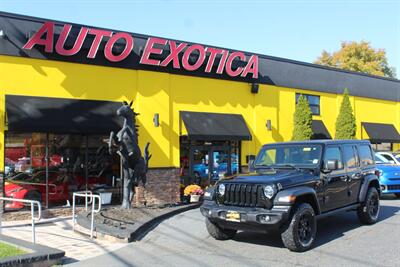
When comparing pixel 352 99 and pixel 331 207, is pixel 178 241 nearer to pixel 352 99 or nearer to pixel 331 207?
pixel 331 207

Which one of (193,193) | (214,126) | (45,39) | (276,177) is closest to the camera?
(276,177)

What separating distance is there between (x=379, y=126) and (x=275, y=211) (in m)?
18.5

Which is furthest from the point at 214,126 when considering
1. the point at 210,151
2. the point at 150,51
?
the point at 150,51

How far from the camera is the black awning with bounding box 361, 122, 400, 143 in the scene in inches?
918

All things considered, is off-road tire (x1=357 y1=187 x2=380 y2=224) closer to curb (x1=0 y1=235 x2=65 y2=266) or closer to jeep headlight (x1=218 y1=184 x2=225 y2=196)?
jeep headlight (x1=218 y1=184 x2=225 y2=196)

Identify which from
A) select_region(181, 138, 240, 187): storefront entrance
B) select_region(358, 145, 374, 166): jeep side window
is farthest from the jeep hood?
select_region(181, 138, 240, 187): storefront entrance

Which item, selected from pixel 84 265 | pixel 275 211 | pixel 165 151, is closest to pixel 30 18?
pixel 165 151

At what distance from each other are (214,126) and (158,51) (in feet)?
11.3

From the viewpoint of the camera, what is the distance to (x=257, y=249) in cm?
829

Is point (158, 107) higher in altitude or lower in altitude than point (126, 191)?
higher

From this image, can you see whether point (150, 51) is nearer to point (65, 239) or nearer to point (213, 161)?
point (213, 161)

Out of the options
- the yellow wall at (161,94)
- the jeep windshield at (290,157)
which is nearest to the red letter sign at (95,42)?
the yellow wall at (161,94)

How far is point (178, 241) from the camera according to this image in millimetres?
9242

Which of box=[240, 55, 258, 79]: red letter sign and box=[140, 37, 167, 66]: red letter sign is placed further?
box=[240, 55, 258, 79]: red letter sign
